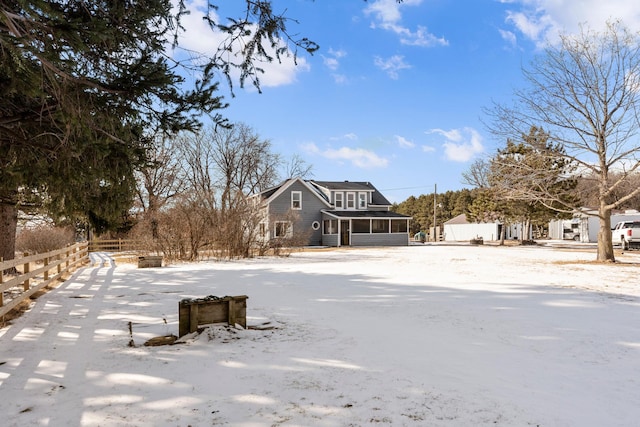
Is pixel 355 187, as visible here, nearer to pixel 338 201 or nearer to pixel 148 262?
pixel 338 201

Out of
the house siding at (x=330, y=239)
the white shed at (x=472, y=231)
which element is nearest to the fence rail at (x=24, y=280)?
the house siding at (x=330, y=239)

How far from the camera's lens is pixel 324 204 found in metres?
34.7

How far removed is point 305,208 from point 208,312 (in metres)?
28.1

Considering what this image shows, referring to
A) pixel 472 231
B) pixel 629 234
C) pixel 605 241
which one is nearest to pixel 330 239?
pixel 605 241

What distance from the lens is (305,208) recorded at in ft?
111

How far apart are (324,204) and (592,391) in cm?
3114

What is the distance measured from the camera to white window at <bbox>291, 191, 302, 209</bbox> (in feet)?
109

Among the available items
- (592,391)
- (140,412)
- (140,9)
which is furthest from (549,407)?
(140,9)

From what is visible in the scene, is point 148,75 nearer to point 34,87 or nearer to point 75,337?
point 34,87

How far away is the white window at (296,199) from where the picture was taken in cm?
3328

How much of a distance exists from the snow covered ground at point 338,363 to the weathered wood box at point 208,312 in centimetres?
21

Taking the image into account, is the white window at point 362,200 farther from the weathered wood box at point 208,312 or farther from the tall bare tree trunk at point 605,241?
the weathered wood box at point 208,312

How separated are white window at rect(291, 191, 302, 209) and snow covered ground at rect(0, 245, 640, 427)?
81.1 ft

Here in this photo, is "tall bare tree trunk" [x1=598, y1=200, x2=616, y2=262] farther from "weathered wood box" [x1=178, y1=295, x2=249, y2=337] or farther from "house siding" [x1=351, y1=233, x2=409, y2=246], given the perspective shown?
"house siding" [x1=351, y1=233, x2=409, y2=246]
